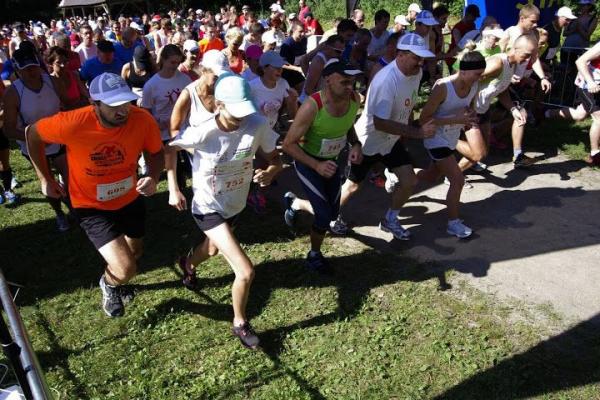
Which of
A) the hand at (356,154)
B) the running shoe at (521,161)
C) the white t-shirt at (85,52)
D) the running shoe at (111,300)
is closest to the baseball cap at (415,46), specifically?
the hand at (356,154)

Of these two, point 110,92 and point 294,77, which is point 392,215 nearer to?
point 110,92

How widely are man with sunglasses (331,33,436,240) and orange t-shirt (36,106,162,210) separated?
191 centimetres

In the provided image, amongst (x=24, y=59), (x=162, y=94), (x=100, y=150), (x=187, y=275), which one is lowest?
(x=187, y=275)

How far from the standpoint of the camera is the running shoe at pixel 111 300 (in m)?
4.12

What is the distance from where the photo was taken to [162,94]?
18.4 feet

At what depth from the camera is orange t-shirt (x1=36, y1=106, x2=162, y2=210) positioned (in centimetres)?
343

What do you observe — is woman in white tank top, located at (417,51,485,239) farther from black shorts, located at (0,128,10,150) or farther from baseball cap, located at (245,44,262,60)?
black shorts, located at (0,128,10,150)

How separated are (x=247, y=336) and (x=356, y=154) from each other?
183cm

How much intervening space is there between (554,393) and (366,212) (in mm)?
2992

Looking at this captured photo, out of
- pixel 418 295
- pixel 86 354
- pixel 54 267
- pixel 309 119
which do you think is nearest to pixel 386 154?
pixel 309 119

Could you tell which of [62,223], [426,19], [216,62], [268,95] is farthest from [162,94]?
[426,19]

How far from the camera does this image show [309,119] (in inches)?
160

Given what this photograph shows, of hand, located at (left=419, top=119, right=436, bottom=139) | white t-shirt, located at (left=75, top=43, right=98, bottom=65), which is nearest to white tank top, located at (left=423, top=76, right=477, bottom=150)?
hand, located at (left=419, top=119, right=436, bottom=139)

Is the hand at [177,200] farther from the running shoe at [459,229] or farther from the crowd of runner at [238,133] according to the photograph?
the running shoe at [459,229]
